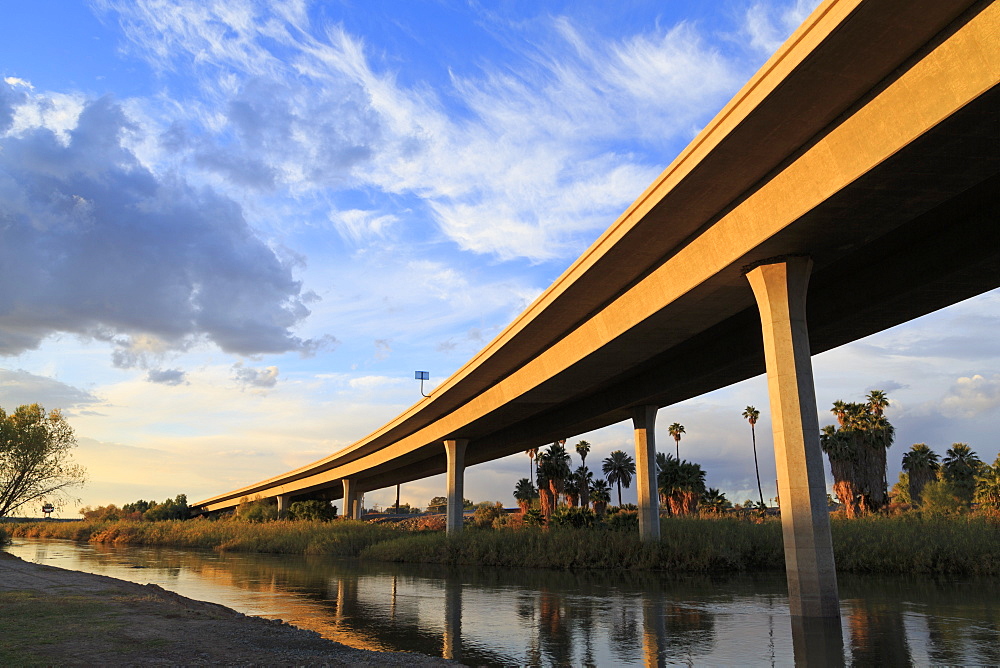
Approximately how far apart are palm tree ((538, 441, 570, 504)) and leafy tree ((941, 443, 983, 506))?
33683 millimetres

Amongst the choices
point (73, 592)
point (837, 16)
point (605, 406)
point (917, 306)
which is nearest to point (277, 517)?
point (605, 406)

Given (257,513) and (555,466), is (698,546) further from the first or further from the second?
(257,513)

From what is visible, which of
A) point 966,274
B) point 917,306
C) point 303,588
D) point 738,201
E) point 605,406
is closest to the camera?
point 738,201

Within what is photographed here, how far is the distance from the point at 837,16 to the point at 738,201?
533cm

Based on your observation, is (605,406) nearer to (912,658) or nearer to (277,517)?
(912,658)

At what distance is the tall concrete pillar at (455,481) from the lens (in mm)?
41812

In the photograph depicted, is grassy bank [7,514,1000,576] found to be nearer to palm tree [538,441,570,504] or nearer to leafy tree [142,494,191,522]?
palm tree [538,441,570,504]

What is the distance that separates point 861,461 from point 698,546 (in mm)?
35603

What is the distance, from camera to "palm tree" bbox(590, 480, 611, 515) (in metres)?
73.4

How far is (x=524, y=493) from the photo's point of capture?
289ft

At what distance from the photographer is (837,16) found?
993 centimetres

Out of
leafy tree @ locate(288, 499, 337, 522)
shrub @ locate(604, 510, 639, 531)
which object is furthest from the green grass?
leafy tree @ locate(288, 499, 337, 522)

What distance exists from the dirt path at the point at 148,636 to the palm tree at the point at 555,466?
56797 millimetres

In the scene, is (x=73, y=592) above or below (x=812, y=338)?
below
